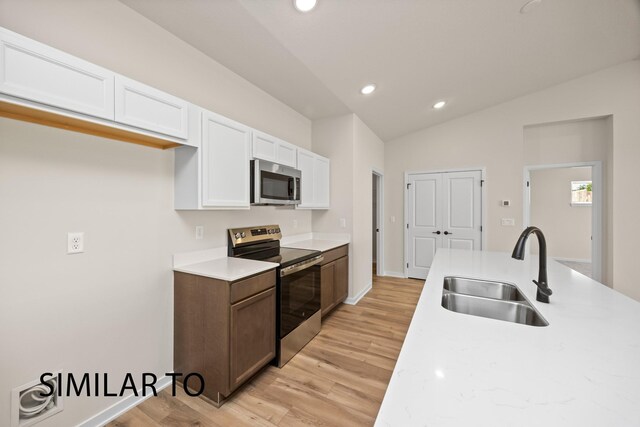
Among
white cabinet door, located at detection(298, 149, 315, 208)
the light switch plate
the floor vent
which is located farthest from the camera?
the light switch plate

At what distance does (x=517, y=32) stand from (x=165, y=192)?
3611 mm

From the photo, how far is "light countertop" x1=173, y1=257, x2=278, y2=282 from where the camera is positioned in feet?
6.01

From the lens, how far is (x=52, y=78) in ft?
4.02

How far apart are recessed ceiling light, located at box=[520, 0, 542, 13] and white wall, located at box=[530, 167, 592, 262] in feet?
16.7

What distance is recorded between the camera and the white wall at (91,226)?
1.35m

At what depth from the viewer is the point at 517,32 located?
2.63 m

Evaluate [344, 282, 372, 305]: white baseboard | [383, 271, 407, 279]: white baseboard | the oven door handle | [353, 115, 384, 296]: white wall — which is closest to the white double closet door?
[383, 271, 407, 279]: white baseboard

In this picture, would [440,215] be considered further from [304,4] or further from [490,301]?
[304,4]

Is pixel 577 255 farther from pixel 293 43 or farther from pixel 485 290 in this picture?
pixel 293 43

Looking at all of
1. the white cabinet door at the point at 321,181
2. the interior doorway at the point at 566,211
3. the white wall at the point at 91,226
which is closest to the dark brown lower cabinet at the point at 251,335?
the white wall at the point at 91,226

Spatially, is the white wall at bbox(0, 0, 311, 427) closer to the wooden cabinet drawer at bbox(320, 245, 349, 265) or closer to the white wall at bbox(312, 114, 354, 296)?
the wooden cabinet drawer at bbox(320, 245, 349, 265)

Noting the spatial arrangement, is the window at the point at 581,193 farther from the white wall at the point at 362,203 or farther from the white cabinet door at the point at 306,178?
the white cabinet door at the point at 306,178

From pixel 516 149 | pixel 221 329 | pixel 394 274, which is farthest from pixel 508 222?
pixel 221 329

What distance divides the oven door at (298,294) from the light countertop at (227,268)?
24 centimetres
